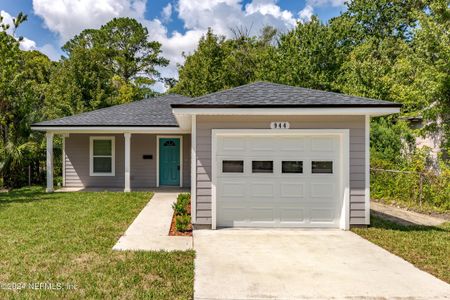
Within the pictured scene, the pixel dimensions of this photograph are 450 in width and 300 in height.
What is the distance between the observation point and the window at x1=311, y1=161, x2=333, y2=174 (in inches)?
279

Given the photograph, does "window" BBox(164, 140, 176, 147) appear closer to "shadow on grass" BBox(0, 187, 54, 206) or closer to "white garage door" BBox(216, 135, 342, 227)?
"shadow on grass" BBox(0, 187, 54, 206)

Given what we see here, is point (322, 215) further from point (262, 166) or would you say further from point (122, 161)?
point (122, 161)

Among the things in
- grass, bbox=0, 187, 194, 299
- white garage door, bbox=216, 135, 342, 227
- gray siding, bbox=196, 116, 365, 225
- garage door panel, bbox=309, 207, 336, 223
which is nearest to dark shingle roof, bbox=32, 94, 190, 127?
grass, bbox=0, 187, 194, 299

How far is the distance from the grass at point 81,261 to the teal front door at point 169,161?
537cm

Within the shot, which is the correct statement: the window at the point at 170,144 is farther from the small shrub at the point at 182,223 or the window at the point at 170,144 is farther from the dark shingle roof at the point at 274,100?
the small shrub at the point at 182,223

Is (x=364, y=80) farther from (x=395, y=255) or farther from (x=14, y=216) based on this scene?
(x=14, y=216)

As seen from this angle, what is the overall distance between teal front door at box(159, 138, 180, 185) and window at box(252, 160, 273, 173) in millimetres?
6950

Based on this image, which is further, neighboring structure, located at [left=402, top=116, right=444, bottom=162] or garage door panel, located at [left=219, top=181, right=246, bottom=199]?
neighboring structure, located at [left=402, top=116, right=444, bottom=162]

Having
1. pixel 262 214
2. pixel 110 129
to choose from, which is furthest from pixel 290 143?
pixel 110 129

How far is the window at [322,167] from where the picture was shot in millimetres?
7086

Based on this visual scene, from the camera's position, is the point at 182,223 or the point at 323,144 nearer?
the point at 182,223

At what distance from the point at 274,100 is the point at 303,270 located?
144 inches

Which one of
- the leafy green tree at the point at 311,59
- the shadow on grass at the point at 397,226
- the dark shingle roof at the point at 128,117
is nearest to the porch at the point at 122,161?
the dark shingle roof at the point at 128,117

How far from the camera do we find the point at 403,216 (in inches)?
336
